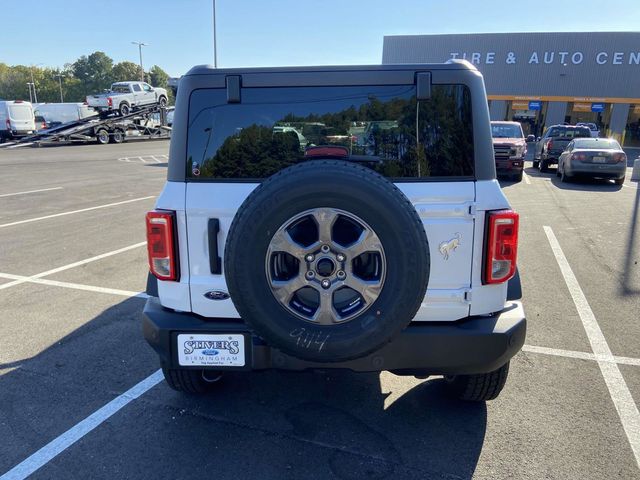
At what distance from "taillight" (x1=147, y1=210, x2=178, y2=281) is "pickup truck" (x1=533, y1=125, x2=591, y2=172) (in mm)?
18466

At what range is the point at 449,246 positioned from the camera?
2.52 metres

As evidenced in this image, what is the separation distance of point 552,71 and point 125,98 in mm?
34368

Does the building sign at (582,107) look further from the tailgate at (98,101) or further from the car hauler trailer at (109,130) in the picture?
the tailgate at (98,101)

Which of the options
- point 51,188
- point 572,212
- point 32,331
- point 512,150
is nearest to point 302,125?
point 32,331

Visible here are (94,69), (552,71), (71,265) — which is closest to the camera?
(71,265)

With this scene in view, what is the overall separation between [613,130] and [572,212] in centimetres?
3807

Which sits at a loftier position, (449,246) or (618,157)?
(449,246)

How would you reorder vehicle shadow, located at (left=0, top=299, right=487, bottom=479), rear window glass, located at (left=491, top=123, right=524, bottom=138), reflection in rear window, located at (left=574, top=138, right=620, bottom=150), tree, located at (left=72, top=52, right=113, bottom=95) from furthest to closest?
tree, located at (left=72, top=52, right=113, bottom=95) → rear window glass, located at (left=491, top=123, right=524, bottom=138) → reflection in rear window, located at (left=574, top=138, right=620, bottom=150) → vehicle shadow, located at (left=0, top=299, right=487, bottom=479)

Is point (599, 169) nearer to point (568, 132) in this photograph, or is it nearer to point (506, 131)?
point (506, 131)

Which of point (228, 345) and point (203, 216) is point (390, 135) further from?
point (228, 345)

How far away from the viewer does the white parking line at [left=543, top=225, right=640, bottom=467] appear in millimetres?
2930

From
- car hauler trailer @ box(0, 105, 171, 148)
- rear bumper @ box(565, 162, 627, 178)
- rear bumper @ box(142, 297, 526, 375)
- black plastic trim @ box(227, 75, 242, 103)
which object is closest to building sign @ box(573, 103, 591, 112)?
rear bumper @ box(565, 162, 627, 178)

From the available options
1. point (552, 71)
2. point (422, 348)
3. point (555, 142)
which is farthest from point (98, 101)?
point (552, 71)

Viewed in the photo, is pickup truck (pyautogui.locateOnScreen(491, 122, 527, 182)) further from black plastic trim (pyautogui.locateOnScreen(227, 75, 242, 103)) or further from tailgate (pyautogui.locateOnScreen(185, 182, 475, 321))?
black plastic trim (pyautogui.locateOnScreen(227, 75, 242, 103))
